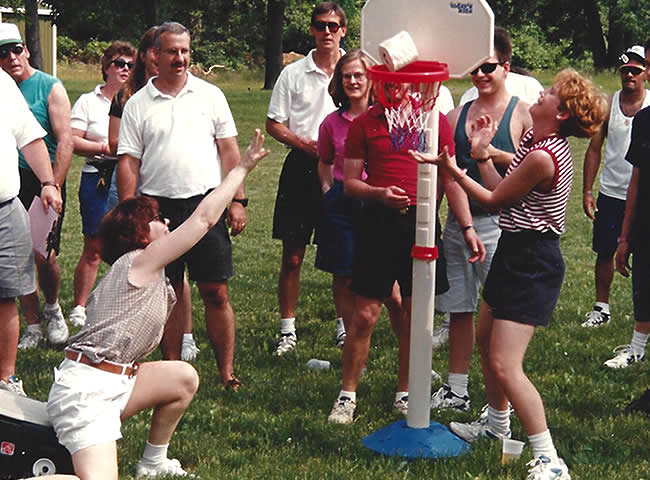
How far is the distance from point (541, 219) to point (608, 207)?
3.58 meters

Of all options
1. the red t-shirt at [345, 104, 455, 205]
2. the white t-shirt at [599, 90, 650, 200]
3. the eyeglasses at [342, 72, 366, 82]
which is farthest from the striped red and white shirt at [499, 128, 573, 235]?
the white t-shirt at [599, 90, 650, 200]

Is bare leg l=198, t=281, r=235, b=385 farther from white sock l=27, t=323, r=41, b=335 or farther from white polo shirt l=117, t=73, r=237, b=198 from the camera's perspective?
white sock l=27, t=323, r=41, b=335

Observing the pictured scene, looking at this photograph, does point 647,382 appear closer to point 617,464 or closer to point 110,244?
point 617,464

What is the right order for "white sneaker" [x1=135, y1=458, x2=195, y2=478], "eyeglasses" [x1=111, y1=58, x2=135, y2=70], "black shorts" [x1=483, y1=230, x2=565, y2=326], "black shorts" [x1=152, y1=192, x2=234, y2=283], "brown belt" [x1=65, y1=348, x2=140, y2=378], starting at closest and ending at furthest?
"brown belt" [x1=65, y1=348, x2=140, y2=378]
"black shorts" [x1=483, y1=230, x2=565, y2=326]
"white sneaker" [x1=135, y1=458, x2=195, y2=478]
"black shorts" [x1=152, y1=192, x2=234, y2=283]
"eyeglasses" [x1=111, y1=58, x2=135, y2=70]

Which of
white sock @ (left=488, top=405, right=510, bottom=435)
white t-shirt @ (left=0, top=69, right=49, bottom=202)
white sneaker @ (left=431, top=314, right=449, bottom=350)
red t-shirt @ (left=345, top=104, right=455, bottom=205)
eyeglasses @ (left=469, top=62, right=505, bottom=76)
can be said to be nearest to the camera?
white sock @ (left=488, top=405, right=510, bottom=435)

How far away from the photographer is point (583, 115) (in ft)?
15.9

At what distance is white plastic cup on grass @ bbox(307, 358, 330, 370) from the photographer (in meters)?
7.19

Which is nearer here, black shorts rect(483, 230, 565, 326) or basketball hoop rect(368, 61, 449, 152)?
black shorts rect(483, 230, 565, 326)

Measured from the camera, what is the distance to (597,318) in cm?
852

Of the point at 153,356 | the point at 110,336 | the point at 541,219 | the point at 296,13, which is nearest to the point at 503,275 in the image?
the point at 541,219

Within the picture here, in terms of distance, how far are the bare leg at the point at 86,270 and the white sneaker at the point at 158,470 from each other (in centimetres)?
347

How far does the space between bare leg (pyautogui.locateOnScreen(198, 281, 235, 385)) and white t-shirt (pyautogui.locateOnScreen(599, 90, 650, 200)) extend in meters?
3.38

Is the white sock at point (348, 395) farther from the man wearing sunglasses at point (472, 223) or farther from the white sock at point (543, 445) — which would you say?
the white sock at point (543, 445)

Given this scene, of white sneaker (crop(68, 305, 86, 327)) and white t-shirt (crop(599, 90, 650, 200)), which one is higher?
white t-shirt (crop(599, 90, 650, 200))
